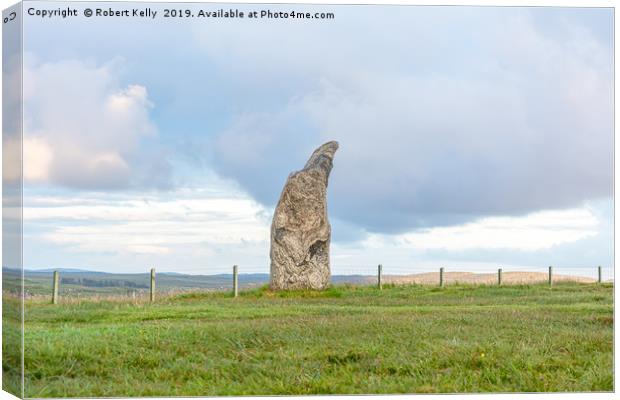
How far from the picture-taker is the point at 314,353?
364 inches

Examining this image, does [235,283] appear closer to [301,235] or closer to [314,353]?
[301,235]

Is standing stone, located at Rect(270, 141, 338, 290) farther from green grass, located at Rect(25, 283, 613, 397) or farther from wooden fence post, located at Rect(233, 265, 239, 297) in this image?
green grass, located at Rect(25, 283, 613, 397)

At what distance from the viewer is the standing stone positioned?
18.2 metres

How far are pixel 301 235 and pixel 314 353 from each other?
9258 mm

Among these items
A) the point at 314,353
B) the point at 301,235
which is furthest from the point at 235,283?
the point at 314,353

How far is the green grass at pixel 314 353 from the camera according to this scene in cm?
870

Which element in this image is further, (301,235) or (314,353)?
(301,235)

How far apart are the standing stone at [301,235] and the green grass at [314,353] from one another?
6.11 meters

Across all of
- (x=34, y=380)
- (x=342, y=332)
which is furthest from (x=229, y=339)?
(x=34, y=380)

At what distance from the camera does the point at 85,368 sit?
29.1 feet

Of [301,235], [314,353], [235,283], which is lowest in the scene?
[314,353]

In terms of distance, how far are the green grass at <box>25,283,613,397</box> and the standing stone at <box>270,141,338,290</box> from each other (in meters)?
6.11

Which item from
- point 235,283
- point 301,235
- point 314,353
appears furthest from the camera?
point 301,235

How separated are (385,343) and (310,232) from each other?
8911 mm
